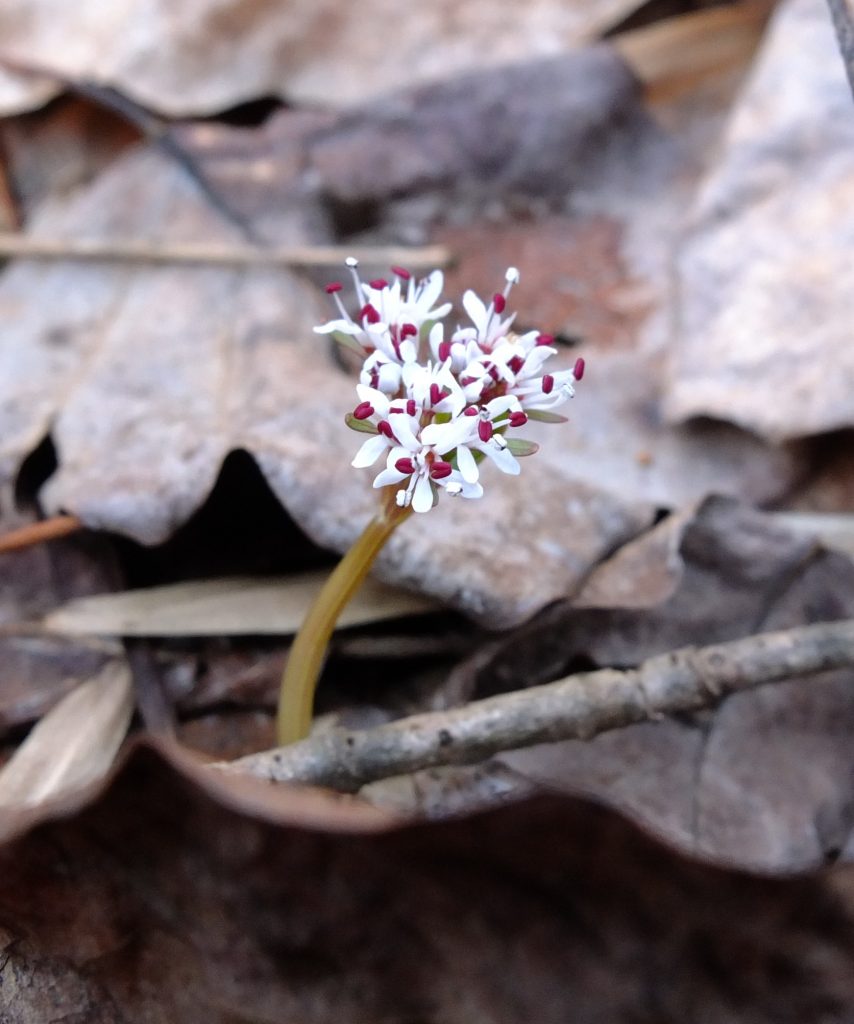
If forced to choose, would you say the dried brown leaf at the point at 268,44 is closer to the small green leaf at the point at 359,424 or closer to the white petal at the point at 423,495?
the small green leaf at the point at 359,424

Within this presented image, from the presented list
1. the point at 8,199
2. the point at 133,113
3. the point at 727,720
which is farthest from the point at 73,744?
the point at 133,113

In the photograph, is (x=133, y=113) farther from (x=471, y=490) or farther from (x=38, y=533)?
(x=471, y=490)

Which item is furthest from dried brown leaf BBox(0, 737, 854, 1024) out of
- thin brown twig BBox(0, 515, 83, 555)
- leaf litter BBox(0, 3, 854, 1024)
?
thin brown twig BBox(0, 515, 83, 555)

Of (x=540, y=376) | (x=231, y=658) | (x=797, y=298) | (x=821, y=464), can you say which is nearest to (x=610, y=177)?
(x=797, y=298)

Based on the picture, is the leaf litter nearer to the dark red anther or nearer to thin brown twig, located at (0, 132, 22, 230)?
thin brown twig, located at (0, 132, 22, 230)

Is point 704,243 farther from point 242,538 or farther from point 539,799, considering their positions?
point 539,799

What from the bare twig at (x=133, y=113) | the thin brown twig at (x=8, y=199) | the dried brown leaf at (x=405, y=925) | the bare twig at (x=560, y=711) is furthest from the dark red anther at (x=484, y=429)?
the thin brown twig at (x=8, y=199)

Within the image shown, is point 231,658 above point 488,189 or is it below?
below
